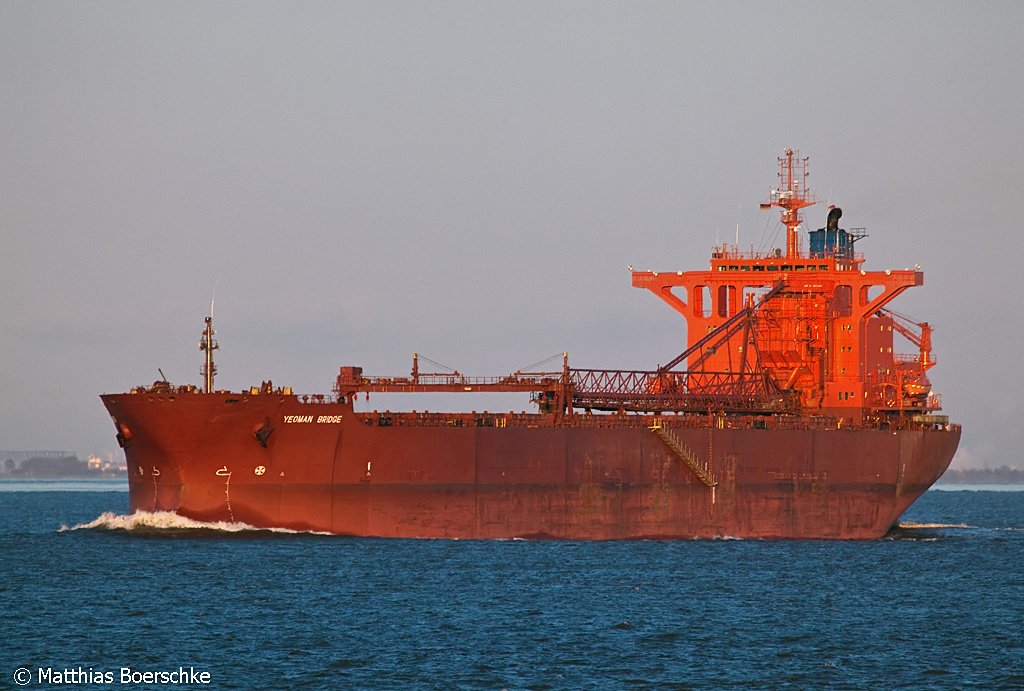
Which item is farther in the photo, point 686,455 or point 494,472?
point 686,455

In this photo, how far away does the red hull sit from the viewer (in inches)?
2061

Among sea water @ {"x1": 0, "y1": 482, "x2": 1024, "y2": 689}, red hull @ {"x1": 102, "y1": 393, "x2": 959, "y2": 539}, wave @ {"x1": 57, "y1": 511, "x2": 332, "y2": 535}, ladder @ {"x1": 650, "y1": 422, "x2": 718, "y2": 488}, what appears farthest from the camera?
ladder @ {"x1": 650, "y1": 422, "x2": 718, "y2": 488}

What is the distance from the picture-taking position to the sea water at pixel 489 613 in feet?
107

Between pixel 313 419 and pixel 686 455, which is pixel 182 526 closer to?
pixel 313 419

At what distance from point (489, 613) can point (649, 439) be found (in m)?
18.3

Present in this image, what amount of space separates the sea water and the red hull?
880 millimetres

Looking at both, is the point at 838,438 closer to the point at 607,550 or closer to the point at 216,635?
the point at 607,550

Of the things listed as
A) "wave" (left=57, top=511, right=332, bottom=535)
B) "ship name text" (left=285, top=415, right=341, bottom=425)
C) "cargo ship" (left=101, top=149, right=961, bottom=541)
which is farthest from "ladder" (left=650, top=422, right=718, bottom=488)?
"wave" (left=57, top=511, right=332, bottom=535)

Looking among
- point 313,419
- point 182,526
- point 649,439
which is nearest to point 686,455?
point 649,439

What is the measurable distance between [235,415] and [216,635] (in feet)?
54.3

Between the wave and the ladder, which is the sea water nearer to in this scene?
the wave

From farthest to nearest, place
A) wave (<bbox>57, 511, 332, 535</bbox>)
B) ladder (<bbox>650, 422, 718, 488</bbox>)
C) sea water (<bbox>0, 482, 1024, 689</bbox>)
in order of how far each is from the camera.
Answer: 1. ladder (<bbox>650, 422, 718, 488</bbox>)
2. wave (<bbox>57, 511, 332, 535</bbox>)
3. sea water (<bbox>0, 482, 1024, 689</bbox>)

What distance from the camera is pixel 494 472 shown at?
54656 mm

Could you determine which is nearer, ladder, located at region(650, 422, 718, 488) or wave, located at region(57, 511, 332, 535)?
wave, located at region(57, 511, 332, 535)
